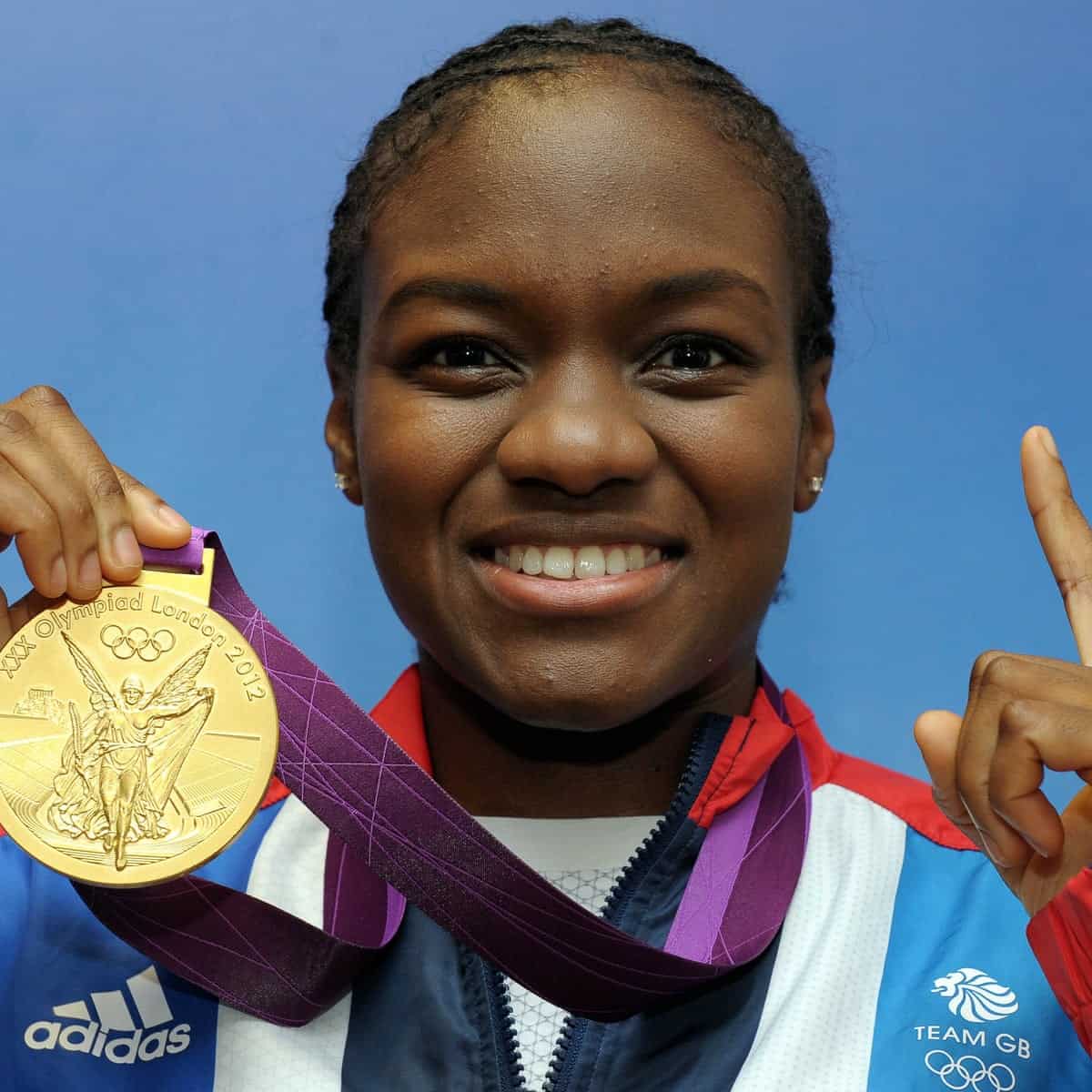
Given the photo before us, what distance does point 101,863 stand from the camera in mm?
1182

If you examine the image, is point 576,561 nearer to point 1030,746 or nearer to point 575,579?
point 575,579

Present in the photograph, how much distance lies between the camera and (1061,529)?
1236 millimetres

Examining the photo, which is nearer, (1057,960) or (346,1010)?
(1057,960)

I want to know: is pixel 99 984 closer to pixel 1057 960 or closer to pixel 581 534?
pixel 581 534

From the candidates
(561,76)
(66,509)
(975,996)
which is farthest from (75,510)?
(975,996)

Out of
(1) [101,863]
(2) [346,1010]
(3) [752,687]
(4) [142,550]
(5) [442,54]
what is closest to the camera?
(1) [101,863]

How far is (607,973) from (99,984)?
1.52ft

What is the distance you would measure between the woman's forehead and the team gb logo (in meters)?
0.63

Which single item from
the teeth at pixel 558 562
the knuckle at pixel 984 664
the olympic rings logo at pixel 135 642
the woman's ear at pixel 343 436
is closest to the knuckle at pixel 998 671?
the knuckle at pixel 984 664

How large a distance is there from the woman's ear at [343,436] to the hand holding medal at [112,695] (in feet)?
1.30

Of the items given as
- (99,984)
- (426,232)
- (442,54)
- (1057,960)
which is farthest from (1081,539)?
(442,54)

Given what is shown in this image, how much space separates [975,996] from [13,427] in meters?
0.93

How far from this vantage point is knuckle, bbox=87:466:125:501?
1.26 m

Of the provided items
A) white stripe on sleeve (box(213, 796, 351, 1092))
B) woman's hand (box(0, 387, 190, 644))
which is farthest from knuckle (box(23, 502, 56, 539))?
white stripe on sleeve (box(213, 796, 351, 1092))
